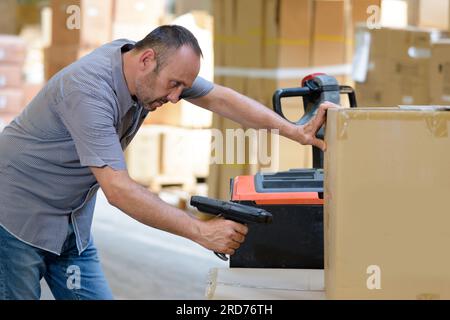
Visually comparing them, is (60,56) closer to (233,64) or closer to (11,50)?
(11,50)

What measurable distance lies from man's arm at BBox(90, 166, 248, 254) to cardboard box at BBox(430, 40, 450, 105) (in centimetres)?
213

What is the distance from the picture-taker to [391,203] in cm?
177

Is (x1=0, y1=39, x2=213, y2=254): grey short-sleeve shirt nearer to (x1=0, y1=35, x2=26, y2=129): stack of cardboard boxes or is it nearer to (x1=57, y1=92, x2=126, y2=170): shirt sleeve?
(x1=57, y1=92, x2=126, y2=170): shirt sleeve

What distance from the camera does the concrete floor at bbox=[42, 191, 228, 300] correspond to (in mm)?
4871

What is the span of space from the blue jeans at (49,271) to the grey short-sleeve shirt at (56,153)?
0.13ft

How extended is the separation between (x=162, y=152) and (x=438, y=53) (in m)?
3.99

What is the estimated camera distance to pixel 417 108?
1.83 m

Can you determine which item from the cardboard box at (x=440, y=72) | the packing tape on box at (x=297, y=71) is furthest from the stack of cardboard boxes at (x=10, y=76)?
the cardboard box at (x=440, y=72)

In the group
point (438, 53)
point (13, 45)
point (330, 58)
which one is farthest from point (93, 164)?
point (13, 45)

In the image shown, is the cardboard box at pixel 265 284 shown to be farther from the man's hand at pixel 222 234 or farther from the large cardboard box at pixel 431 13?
the large cardboard box at pixel 431 13

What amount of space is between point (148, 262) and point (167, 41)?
3516 millimetres

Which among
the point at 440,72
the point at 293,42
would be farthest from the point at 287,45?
the point at 440,72

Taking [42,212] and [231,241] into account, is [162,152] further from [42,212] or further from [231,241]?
[231,241]

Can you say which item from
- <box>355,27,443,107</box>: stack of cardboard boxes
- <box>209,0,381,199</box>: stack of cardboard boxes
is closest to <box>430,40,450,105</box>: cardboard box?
<box>355,27,443,107</box>: stack of cardboard boxes
